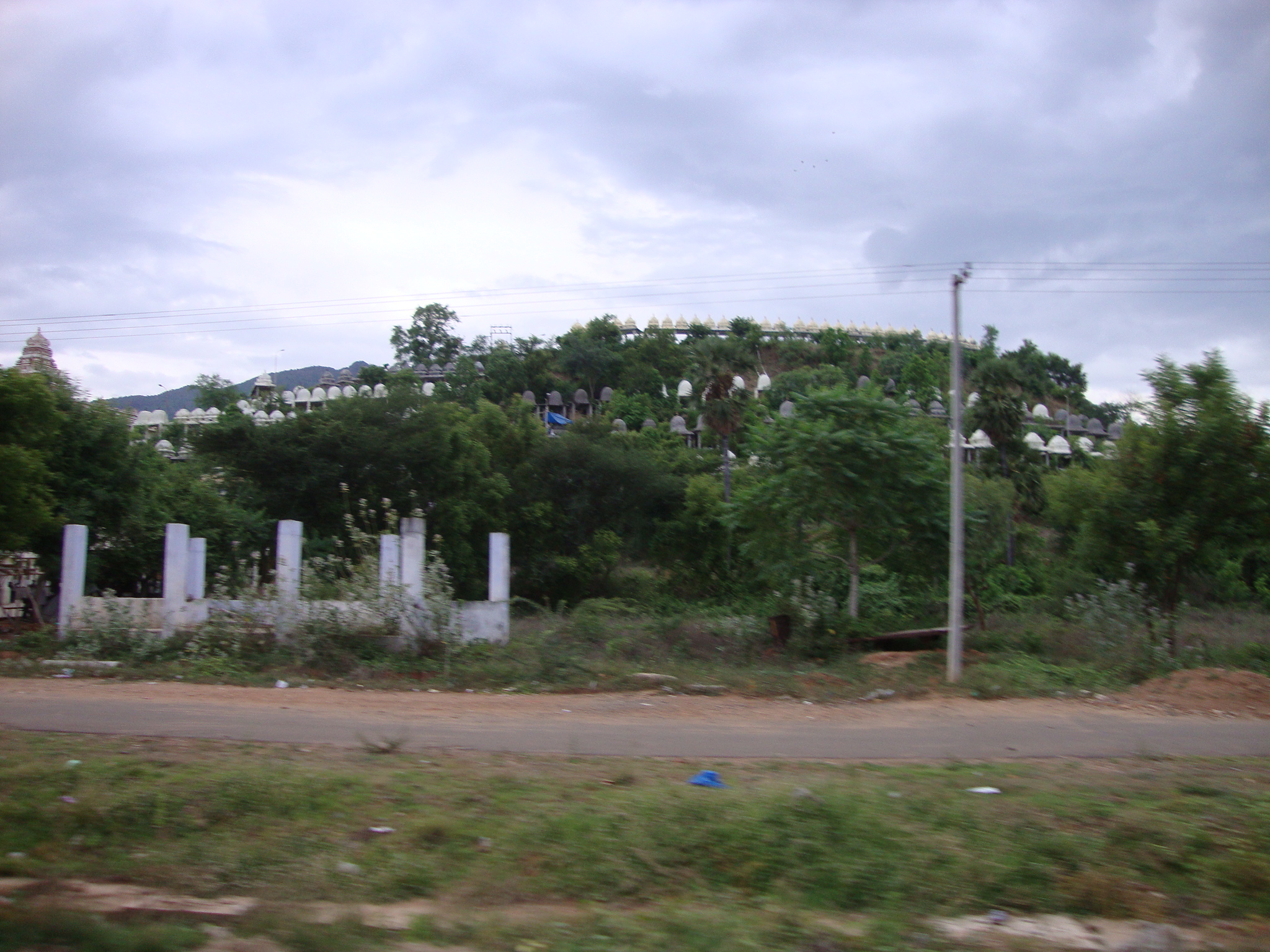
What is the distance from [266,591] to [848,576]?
1490 cm

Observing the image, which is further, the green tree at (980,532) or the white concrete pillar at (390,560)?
the green tree at (980,532)

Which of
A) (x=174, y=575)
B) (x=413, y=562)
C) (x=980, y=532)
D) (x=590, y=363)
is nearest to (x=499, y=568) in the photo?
(x=413, y=562)

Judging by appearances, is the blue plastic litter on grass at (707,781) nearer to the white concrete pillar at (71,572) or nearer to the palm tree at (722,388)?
the white concrete pillar at (71,572)

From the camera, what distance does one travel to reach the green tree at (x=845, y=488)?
20.2 m

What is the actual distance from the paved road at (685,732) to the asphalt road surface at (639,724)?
3 cm

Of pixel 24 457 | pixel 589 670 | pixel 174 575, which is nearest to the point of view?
pixel 589 670

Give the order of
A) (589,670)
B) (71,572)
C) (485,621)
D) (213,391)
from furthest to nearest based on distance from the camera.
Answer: (213,391)
(485,621)
(71,572)
(589,670)

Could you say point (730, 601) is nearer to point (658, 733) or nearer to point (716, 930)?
point (658, 733)

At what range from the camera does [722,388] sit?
3794cm

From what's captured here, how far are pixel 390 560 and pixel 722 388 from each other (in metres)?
22.5

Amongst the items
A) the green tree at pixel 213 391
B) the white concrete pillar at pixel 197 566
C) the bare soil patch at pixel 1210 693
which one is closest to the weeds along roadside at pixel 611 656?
the bare soil patch at pixel 1210 693

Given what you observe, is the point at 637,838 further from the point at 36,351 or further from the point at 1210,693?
the point at 36,351

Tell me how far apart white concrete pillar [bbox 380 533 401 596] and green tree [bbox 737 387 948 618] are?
8.56m

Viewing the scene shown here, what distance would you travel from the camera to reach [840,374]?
8656cm
